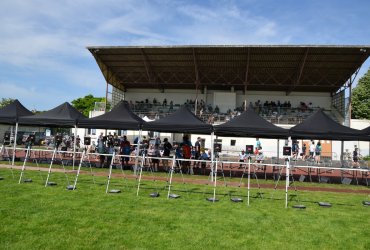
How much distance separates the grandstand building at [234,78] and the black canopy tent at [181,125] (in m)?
16.5

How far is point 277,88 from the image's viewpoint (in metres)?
38.4

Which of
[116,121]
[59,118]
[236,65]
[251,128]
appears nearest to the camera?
[251,128]

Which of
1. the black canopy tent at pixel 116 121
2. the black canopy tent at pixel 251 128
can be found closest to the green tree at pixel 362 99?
the black canopy tent at pixel 251 128

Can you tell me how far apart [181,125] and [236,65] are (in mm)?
20405

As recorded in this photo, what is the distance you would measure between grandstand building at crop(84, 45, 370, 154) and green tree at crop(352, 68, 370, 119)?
16.2 metres

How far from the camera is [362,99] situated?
52750 millimetres

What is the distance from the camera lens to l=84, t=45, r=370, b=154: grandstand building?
3209 centimetres

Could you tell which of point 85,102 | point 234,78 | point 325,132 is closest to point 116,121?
point 325,132

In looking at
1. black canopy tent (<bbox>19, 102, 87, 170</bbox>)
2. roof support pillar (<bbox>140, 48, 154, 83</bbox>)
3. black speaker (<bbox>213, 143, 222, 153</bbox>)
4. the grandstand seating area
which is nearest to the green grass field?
black speaker (<bbox>213, 143, 222, 153</bbox>)

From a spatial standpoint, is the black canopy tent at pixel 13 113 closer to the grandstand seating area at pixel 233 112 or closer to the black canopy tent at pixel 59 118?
the black canopy tent at pixel 59 118

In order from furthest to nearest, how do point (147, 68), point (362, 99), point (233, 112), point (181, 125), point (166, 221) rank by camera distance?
point (362, 99), point (147, 68), point (233, 112), point (181, 125), point (166, 221)

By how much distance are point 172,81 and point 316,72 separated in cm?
1497

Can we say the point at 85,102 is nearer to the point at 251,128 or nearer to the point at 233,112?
the point at 233,112

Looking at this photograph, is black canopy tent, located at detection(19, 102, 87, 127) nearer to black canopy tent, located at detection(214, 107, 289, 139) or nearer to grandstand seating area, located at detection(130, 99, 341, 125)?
black canopy tent, located at detection(214, 107, 289, 139)
